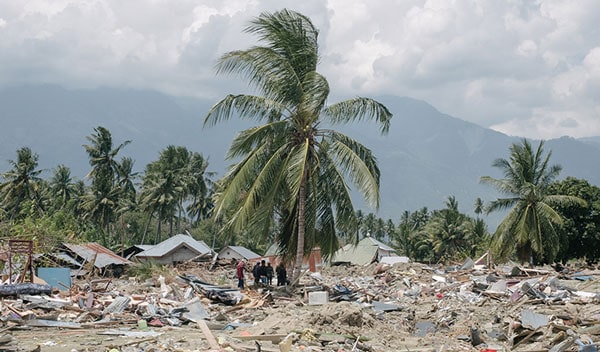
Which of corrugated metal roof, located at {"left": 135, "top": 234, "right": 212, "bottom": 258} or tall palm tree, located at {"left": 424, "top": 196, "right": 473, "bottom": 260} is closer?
corrugated metal roof, located at {"left": 135, "top": 234, "right": 212, "bottom": 258}

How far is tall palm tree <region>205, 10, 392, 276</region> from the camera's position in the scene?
18.8 meters

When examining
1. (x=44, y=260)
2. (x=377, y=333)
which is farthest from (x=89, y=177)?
(x=377, y=333)

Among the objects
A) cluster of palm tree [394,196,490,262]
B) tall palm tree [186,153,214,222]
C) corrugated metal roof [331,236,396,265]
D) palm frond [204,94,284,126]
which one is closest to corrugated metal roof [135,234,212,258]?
corrugated metal roof [331,236,396,265]

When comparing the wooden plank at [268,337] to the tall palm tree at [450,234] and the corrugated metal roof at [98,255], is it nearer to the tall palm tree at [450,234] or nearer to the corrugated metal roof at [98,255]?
the corrugated metal roof at [98,255]

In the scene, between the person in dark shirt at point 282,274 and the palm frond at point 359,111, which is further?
the person in dark shirt at point 282,274

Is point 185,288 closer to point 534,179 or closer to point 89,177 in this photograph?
point 534,179

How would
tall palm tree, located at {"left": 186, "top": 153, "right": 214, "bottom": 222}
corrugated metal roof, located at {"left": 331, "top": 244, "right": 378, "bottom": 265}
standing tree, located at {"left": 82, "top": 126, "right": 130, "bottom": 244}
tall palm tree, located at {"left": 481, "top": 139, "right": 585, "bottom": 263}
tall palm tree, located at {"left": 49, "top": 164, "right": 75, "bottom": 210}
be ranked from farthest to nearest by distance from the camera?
1. tall palm tree, located at {"left": 186, "top": 153, "right": 214, "bottom": 222}
2. tall palm tree, located at {"left": 49, "top": 164, "right": 75, "bottom": 210}
3. corrugated metal roof, located at {"left": 331, "top": 244, "right": 378, "bottom": 265}
4. standing tree, located at {"left": 82, "top": 126, "right": 130, "bottom": 244}
5. tall palm tree, located at {"left": 481, "top": 139, "right": 585, "bottom": 263}

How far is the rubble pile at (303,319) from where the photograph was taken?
1139 cm

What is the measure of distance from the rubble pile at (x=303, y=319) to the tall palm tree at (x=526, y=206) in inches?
477

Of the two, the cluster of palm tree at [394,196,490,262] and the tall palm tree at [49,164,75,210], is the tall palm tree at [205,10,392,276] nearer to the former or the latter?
the cluster of palm tree at [394,196,490,262]

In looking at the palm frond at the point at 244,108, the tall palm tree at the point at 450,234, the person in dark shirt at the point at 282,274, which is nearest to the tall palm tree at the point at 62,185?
the tall palm tree at the point at 450,234

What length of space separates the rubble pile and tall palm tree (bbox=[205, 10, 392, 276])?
239 centimetres

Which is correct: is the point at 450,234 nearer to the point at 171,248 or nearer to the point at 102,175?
the point at 171,248

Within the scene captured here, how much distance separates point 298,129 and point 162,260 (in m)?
29.5
